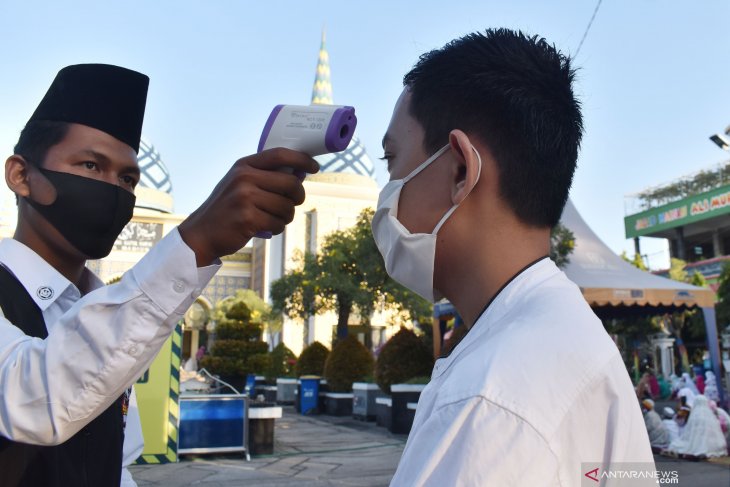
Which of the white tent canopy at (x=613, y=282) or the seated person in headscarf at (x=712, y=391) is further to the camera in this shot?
the seated person in headscarf at (x=712, y=391)

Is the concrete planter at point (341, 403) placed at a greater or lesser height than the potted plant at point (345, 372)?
lesser

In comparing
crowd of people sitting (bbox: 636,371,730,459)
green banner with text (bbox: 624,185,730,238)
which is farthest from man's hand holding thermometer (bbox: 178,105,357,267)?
green banner with text (bbox: 624,185,730,238)

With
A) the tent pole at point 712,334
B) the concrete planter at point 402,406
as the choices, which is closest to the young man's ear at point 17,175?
the concrete planter at point 402,406

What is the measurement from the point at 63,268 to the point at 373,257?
15.2m

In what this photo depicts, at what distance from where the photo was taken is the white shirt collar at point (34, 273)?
137cm

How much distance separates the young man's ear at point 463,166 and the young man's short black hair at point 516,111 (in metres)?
0.06

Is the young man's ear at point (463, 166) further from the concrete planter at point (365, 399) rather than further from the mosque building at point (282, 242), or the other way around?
the mosque building at point (282, 242)

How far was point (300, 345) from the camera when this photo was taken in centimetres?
3366

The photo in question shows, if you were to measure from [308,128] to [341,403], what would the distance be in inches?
526

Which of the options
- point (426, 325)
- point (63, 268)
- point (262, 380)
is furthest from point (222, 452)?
point (262, 380)

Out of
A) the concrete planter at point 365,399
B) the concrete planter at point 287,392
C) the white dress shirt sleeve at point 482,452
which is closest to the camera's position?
the white dress shirt sleeve at point 482,452

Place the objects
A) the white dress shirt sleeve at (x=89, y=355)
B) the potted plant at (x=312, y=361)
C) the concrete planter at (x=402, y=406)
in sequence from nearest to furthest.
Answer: the white dress shirt sleeve at (x=89, y=355)
the concrete planter at (x=402, y=406)
the potted plant at (x=312, y=361)

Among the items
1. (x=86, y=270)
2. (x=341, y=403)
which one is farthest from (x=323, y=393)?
(x=86, y=270)

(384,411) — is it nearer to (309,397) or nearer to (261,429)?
(261,429)
